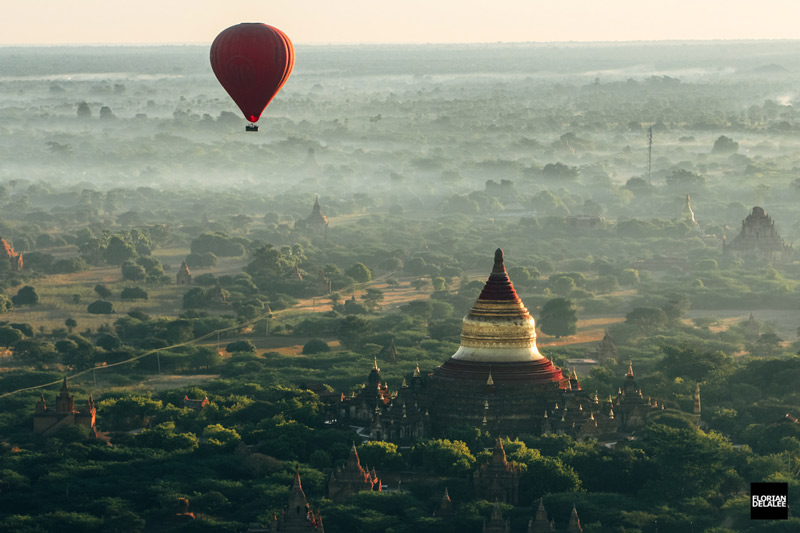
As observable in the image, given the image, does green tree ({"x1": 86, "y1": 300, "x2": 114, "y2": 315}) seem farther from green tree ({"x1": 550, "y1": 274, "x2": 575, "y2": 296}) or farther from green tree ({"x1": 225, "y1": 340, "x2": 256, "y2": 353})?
green tree ({"x1": 550, "y1": 274, "x2": 575, "y2": 296})

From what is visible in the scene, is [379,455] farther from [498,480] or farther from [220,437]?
[220,437]

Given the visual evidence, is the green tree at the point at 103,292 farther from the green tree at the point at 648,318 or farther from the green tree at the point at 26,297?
the green tree at the point at 648,318

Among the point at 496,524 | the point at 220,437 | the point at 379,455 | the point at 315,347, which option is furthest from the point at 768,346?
the point at 496,524

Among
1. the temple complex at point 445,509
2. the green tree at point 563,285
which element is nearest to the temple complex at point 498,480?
the temple complex at point 445,509

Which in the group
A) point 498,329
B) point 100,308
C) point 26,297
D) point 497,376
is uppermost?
point 498,329

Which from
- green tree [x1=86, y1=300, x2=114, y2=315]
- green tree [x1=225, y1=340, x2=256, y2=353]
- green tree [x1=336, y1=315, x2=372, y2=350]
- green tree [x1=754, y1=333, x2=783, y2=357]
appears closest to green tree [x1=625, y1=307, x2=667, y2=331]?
green tree [x1=754, y1=333, x2=783, y2=357]

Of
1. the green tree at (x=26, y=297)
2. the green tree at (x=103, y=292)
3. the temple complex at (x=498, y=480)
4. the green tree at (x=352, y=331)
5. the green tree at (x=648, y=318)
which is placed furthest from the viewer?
the green tree at (x=103, y=292)
